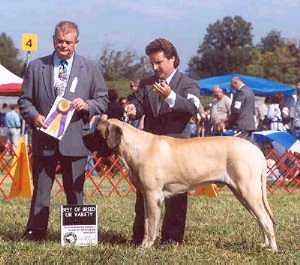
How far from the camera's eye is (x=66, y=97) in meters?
5.37

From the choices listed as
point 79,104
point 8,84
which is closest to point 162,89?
point 79,104

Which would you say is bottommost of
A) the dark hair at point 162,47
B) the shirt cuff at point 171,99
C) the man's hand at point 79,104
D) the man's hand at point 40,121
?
the man's hand at point 40,121

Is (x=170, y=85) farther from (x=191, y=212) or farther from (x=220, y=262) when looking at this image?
(x=191, y=212)

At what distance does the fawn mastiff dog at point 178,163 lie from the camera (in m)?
5.18

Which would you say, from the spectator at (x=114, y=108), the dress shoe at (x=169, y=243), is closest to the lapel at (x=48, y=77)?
the dress shoe at (x=169, y=243)

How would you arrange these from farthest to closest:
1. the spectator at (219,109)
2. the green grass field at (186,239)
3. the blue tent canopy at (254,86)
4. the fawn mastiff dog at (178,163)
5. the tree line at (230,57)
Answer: the tree line at (230,57) < the blue tent canopy at (254,86) < the spectator at (219,109) < the fawn mastiff dog at (178,163) < the green grass field at (186,239)

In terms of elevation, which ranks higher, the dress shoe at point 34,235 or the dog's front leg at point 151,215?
the dog's front leg at point 151,215

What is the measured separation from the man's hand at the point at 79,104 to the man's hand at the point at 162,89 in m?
0.62

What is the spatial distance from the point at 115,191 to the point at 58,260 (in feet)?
17.2

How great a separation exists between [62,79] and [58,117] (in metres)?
0.34

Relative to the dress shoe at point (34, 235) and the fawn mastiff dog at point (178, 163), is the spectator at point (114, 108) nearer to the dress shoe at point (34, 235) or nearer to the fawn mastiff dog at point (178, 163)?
the dress shoe at point (34, 235)

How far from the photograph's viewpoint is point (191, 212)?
7.96 metres

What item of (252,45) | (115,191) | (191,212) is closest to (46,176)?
(191,212)

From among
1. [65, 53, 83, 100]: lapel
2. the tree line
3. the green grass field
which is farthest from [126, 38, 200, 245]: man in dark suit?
the tree line
